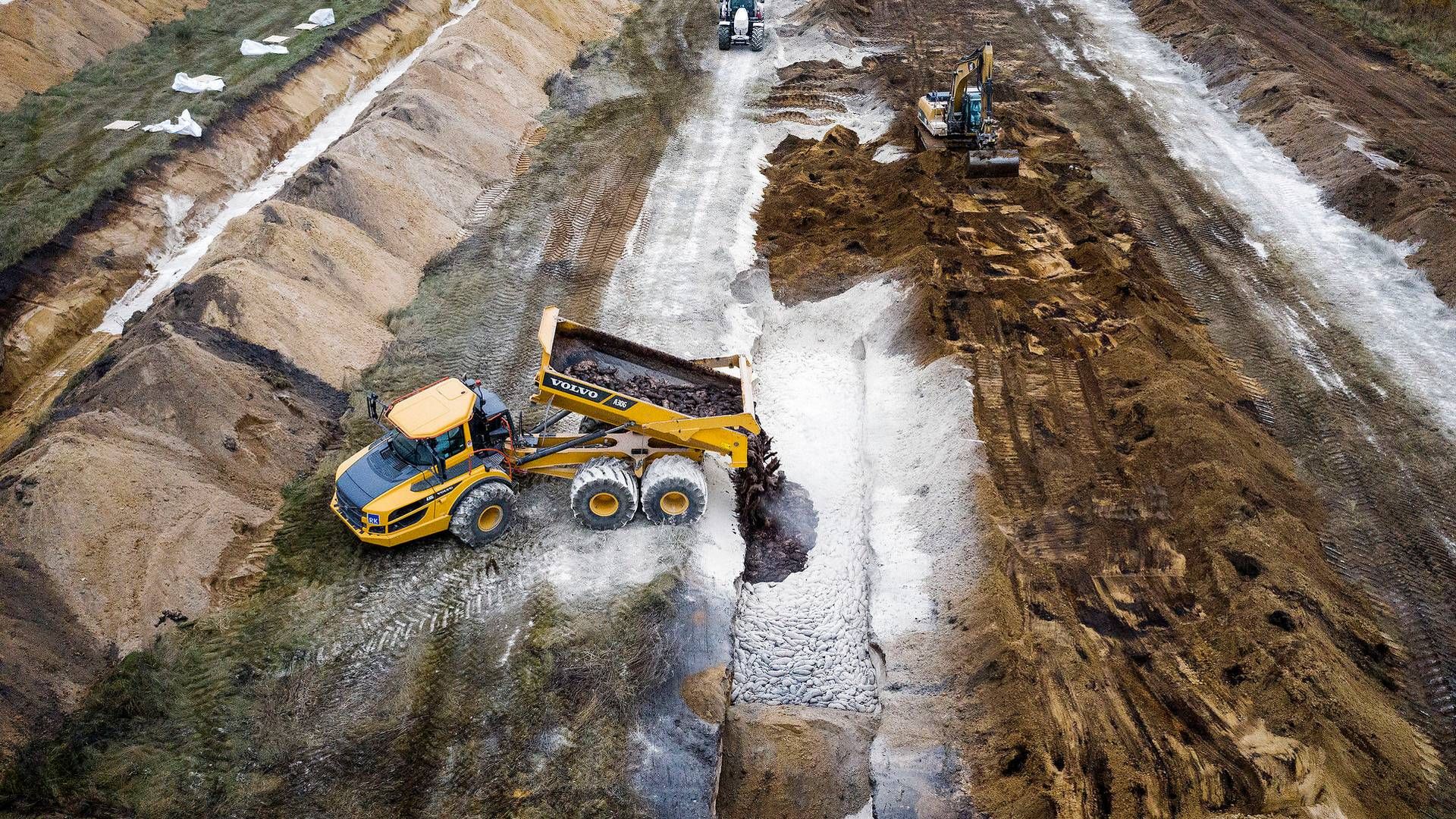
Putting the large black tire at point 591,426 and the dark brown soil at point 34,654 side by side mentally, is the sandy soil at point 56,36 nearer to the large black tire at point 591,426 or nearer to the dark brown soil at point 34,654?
the dark brown soil at point 34,654

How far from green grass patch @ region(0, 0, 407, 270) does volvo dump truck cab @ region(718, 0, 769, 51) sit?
10053 millimetres

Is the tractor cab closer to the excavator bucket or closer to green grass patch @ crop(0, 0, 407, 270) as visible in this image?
green grass patch @ crop(0, 0, 407, 270)

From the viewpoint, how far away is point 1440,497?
1251cm

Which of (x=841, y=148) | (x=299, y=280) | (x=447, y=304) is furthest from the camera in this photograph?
(x=841, y=148)

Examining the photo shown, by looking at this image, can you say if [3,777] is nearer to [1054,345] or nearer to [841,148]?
[1054,345]

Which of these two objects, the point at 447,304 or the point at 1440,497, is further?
the point at 447,304

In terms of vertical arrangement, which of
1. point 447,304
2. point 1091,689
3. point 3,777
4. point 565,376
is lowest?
point 447,304

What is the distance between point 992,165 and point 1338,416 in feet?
29.3

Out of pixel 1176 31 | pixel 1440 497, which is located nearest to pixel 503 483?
pixel 1440 497

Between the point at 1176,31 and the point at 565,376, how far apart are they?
2471 cm

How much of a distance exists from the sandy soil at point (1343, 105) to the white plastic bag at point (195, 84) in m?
24.9

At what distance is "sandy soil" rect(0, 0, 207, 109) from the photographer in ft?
71.3

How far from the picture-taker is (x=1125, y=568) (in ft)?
37.3

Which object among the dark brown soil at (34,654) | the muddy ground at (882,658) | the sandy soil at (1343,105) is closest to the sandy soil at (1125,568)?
the muddy ground at (882,658)
